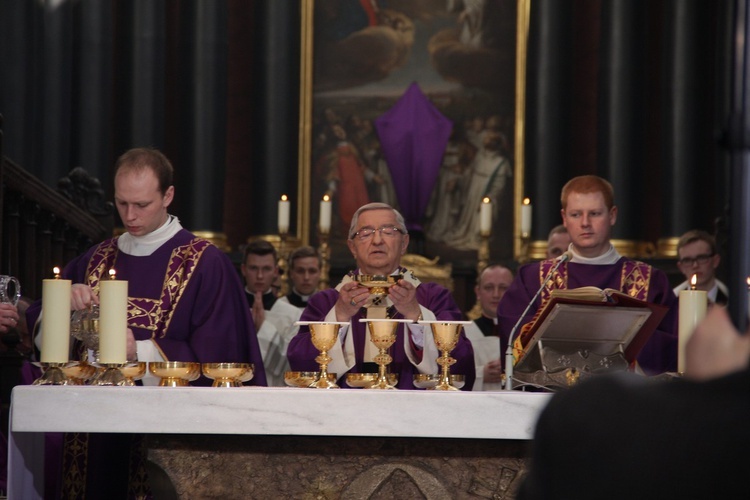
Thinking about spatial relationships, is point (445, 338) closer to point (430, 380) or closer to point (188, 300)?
point (430, 380)

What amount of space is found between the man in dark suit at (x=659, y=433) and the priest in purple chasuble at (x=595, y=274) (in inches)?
136

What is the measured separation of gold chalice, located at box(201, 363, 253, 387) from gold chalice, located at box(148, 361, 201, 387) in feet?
0.16

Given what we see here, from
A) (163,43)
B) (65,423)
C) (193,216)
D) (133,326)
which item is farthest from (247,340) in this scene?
(163,43)

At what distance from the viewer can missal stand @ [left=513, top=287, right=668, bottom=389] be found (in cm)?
384

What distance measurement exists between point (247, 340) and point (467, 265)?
6903 millimetres

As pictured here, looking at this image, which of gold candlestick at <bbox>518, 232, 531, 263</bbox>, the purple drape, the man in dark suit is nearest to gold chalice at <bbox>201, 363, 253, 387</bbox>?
the man in dark suit

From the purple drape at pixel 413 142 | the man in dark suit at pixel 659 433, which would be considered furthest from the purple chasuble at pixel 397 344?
the purple drape at pixel 413 142

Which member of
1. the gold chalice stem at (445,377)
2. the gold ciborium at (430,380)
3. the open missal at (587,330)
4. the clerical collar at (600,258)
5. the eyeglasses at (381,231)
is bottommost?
the gold ciborium at (430,380)

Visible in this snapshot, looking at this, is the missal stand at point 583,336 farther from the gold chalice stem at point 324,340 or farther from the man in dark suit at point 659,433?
the man in dark suit at point 659,433

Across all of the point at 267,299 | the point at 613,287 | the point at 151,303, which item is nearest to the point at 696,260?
the point at 613,287

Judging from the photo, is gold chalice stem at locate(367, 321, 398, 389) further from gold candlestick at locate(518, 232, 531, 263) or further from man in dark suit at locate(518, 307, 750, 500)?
gold candlestick at locate(518, 232, 531, 263)

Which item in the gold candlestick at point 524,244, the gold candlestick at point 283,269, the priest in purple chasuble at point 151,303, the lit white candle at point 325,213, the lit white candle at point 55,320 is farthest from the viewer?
the gold candlestick at point 524,244

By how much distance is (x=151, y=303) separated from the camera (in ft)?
15.1

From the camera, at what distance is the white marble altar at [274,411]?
3338mm
